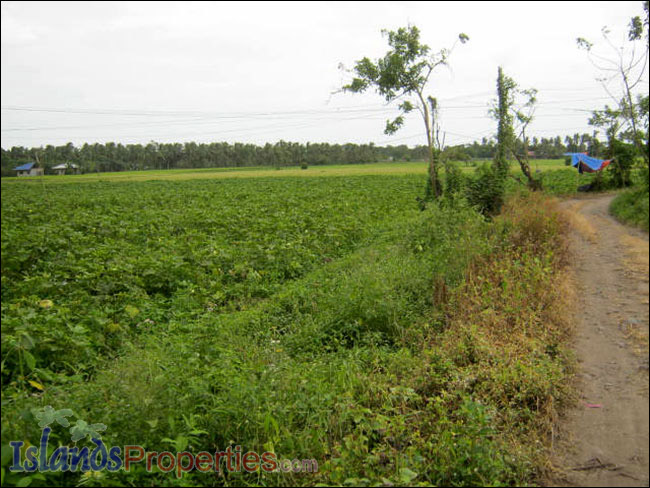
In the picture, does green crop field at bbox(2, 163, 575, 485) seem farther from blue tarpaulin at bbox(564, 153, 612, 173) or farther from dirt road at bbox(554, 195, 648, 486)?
blue tarpaulin at bbox(564, 153, 612, 173)

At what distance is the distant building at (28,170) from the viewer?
3071mm

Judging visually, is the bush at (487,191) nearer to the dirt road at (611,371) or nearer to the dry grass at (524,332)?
the dry grass at (524,332)

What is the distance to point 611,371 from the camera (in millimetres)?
2789

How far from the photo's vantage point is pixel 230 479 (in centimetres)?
353

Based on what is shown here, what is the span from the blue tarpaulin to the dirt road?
1.82m

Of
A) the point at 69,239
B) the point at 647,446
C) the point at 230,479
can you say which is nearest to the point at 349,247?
the point at 69,239

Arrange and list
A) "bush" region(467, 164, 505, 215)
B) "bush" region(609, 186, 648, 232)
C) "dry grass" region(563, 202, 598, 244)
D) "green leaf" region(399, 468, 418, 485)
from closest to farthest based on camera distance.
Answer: "bush" region(609, 186, 648, 232), "green leaf" region(399, 468, 418, 485), "dry grass" region(563, 202, 598, 244), "bush" region(467, 164, 505, 215)

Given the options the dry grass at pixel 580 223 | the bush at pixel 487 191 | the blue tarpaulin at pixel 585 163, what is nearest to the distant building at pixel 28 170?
the dry grass at pixel 580 223

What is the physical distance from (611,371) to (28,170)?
422cm

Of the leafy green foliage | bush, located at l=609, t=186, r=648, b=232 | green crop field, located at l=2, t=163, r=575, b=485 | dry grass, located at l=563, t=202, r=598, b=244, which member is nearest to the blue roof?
green crop field, located at l=2, t=163, r=575, b=485

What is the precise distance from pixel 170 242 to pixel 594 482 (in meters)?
10.6

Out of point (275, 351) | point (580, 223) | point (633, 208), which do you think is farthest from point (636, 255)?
point (275, 351)

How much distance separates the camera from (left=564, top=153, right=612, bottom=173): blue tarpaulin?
5.07 metres

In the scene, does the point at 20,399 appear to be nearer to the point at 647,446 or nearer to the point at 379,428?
the point at 379,428
